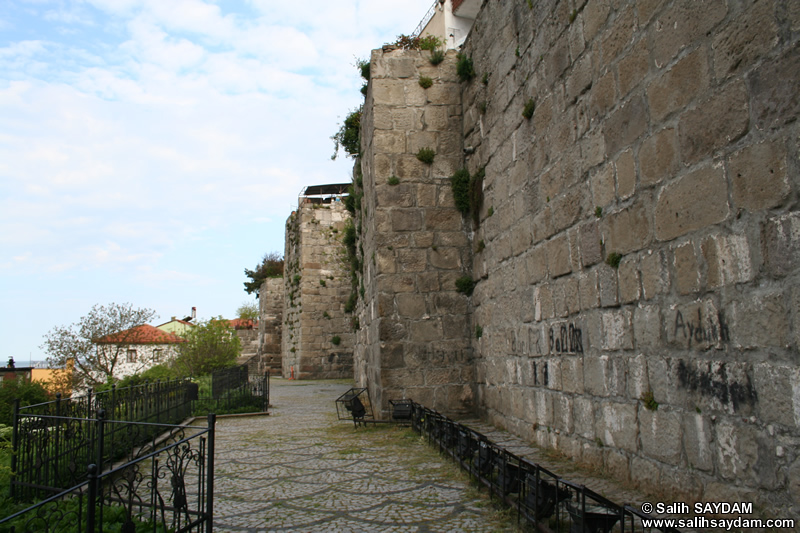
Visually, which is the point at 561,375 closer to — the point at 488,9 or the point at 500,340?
the point at 500,340

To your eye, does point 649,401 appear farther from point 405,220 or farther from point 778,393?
point 405,220

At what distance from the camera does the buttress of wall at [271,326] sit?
2719 centimetres

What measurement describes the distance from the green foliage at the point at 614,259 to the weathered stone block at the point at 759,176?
1.24 m

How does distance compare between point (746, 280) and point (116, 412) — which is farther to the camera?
point (116, 412)

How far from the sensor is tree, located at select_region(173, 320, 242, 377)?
18.5 m

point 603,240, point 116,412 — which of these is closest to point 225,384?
point 116,412

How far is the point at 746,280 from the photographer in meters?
3.04

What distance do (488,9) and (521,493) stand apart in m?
6.10

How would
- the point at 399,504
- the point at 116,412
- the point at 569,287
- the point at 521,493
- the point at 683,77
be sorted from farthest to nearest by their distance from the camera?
the point at 116,412 → the point at 569,287 → the point at 399,504 → the point at 521,493 → the point at 683,77

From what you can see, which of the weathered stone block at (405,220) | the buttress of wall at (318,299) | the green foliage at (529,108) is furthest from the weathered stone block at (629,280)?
the buttress of wall at (318,299)

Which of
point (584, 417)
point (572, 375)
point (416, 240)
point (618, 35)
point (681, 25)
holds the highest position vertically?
point (618, 35)

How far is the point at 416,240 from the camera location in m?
8.32

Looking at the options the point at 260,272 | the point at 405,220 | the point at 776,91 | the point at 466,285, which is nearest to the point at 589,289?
the point at 776,91

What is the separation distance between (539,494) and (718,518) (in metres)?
0.99
